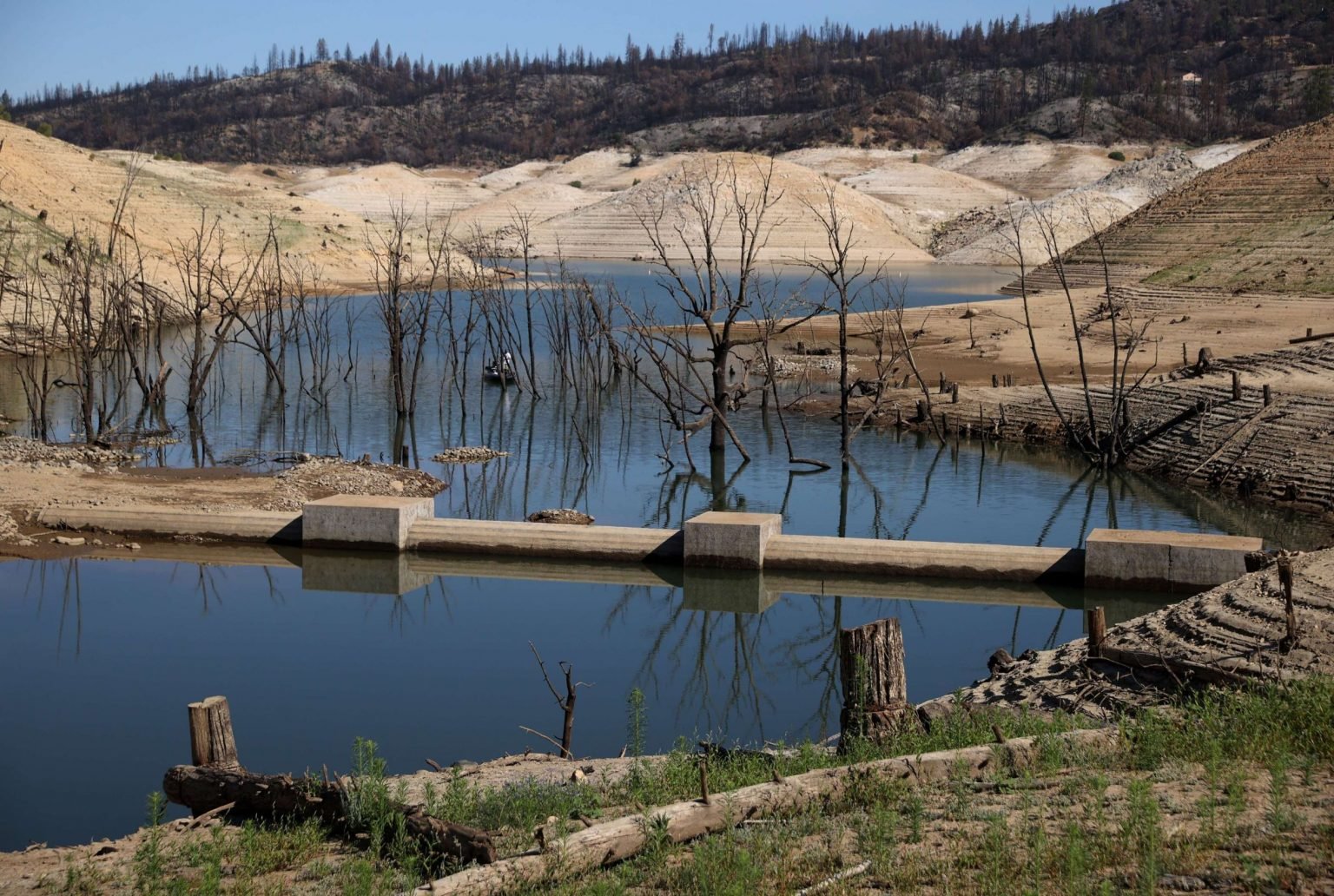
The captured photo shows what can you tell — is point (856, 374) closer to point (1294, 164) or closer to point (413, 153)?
point (1294, 164)

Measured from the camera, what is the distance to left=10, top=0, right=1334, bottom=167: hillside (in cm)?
12169

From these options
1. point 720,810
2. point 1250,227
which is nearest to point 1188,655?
point 720,810

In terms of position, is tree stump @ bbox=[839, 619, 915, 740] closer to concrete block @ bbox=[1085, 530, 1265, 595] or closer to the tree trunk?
concrete block @ bbox=[1085, 530, 1265, 595]

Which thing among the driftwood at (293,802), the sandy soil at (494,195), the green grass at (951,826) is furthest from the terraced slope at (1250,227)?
the driftwood at (293,802)

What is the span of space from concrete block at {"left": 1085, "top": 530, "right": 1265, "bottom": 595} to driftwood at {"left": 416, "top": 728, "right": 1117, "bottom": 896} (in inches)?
221

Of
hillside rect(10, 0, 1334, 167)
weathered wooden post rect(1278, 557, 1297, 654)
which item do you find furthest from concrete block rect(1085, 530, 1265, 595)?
hillside rect(10, 0, 1334, 167)

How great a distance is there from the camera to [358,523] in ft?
47.3

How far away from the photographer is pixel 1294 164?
44.4m

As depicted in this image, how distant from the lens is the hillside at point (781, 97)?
121688mm

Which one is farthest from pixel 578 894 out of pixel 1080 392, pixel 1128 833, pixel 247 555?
pixel 1080 392

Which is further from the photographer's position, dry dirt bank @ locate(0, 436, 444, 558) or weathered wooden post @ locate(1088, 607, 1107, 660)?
dry dirt bank @ locate(0, 436, 444, 558)

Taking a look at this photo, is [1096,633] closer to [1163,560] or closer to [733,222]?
[1163,560]

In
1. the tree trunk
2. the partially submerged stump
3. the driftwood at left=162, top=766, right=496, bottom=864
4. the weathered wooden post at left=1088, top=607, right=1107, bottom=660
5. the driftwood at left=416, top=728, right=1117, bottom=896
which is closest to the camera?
the driftwood at left=416, top=728, right=1117, bottom=896

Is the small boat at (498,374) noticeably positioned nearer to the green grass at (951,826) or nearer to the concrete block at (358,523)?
the concrete block at (358,523)
